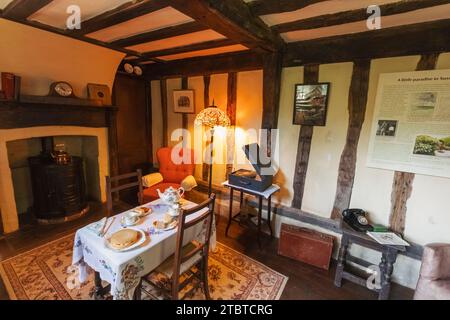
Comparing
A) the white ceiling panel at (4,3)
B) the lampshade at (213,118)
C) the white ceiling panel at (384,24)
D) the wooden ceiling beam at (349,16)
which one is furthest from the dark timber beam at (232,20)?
the white ceiling panel at (4,3)

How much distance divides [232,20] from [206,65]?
Result: 5.42 feet

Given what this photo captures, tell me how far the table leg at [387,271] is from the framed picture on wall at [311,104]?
1373mm

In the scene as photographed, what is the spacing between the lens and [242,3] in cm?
166

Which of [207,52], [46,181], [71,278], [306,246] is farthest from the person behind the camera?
[207,52]

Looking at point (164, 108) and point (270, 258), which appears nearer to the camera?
point (270, 258)

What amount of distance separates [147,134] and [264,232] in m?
2.84

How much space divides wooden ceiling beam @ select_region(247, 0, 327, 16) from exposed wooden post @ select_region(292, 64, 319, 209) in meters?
0.93

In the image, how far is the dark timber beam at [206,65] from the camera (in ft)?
9.14

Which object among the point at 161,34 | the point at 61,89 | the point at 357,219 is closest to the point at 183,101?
the point at 161,34

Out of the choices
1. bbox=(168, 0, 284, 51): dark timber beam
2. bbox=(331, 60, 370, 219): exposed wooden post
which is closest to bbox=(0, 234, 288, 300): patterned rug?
bbox=(331, 60, 370, 219): exposed wooden post

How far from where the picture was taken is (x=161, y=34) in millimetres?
2346

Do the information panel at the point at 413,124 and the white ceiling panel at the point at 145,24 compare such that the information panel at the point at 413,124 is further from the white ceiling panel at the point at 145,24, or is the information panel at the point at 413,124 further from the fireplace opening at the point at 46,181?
the fireplace opening at the point at 46,181

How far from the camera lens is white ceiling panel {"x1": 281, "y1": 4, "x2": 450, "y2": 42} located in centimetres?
164

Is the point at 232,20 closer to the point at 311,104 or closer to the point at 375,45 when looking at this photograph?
the point at 311,104
